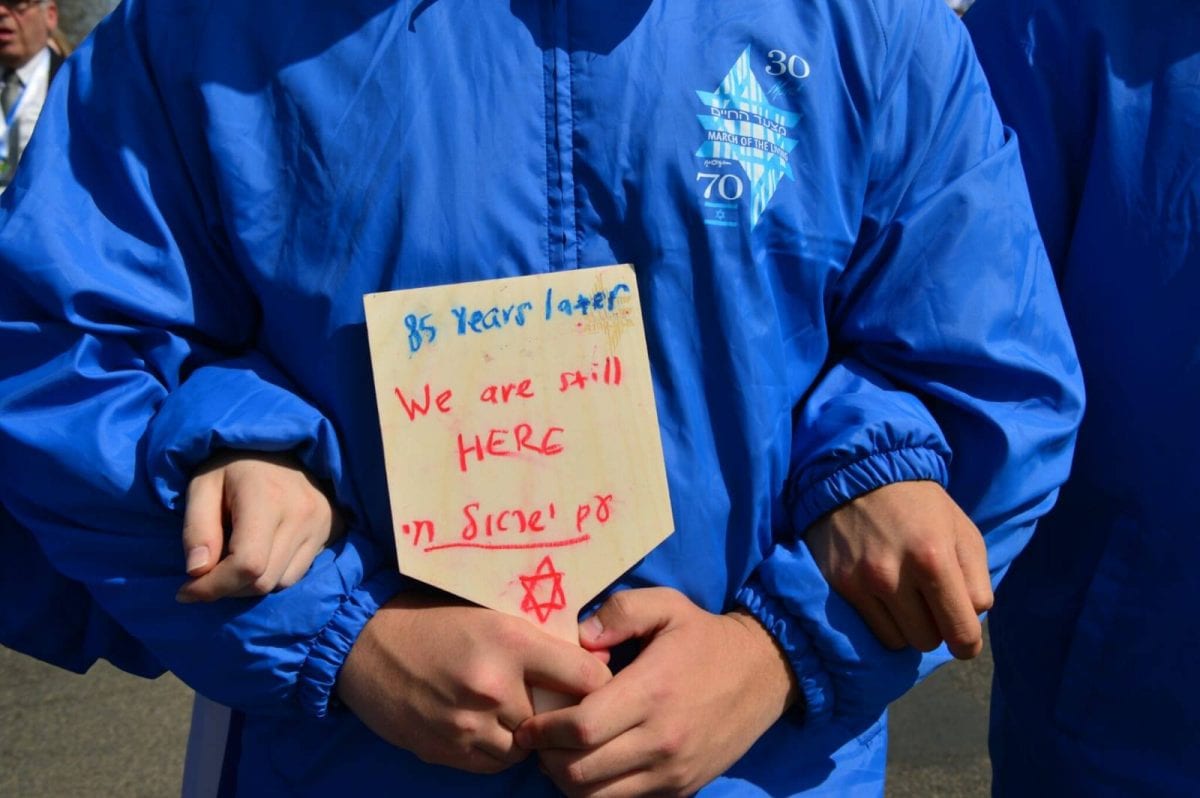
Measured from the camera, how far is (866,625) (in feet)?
3.98

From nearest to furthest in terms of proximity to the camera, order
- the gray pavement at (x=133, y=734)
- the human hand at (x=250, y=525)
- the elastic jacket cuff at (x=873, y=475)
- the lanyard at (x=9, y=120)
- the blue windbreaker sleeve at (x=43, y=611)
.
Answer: the human hand at (x=250, y=525) → the elastic jacket cuff at (x=873, y=475) → the blue windbreaker sleeve at (x=43, y=611) → the gray pavement at (x=133, y=734) → the lanyard at (x=9, y=120)

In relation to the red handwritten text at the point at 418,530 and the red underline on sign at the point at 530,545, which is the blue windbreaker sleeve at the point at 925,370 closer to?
the red underline on sign at the point at 530,545

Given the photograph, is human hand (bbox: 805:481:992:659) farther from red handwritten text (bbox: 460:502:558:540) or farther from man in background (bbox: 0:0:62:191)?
man in background (bbox: 0:0:62:191)

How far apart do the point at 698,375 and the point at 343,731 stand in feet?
1.53

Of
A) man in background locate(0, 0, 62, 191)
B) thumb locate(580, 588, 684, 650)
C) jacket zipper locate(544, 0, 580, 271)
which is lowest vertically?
man in background locate(0, 0, 62, 191)

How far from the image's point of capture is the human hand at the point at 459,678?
1.12 m

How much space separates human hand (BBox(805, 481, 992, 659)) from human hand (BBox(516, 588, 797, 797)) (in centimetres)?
10

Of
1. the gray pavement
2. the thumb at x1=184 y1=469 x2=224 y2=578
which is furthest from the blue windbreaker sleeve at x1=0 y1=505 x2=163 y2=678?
the gray pavement

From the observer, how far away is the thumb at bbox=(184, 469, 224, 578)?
1.08 meters

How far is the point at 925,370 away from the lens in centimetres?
125

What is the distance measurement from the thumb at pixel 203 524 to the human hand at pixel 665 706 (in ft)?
0.99

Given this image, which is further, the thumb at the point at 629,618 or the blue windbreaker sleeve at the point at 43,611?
the blue windbreaker sleeve at the point at 43,611

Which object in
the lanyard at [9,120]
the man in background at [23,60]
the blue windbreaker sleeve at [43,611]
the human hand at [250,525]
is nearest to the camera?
the human hand at [250,525]

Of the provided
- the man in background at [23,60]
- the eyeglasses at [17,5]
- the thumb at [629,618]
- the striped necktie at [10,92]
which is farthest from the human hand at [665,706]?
the eyeglasses at [17,5]
